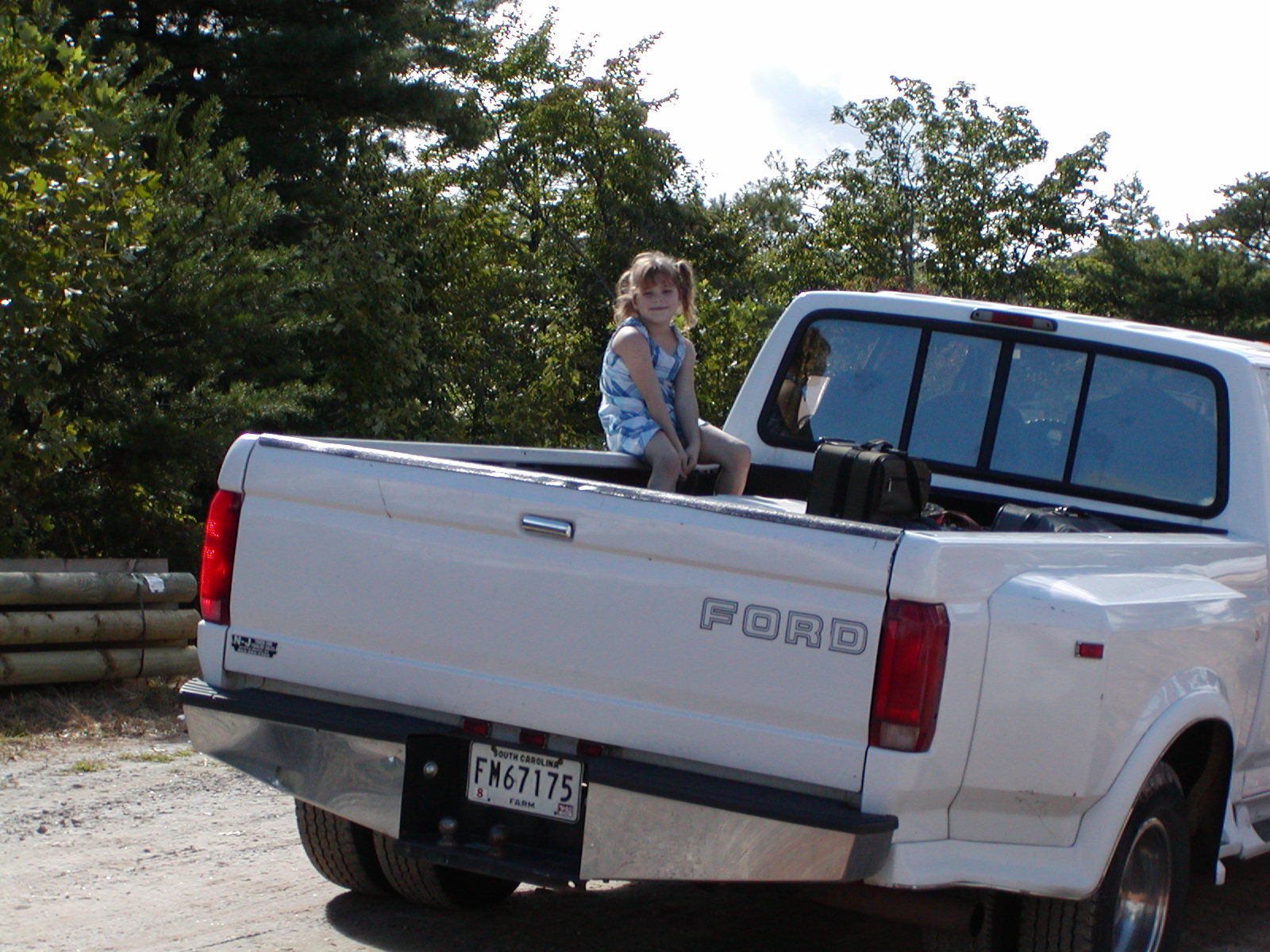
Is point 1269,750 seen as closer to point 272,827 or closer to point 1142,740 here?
point 1142,740

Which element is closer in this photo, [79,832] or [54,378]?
[79,832]

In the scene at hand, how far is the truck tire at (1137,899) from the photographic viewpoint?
3.45 metres

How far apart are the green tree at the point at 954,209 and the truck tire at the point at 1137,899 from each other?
23.6 metres

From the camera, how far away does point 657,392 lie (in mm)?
5625

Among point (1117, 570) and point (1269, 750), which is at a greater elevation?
point (1117, 570)

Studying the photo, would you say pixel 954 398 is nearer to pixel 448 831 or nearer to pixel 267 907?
pixel 448 831

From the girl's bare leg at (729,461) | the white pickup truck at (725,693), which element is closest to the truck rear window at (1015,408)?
the girl's bare leg at (729,461)

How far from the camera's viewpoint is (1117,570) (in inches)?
143

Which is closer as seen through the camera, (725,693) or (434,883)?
(725,693)

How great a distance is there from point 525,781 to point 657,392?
2438 millimetres

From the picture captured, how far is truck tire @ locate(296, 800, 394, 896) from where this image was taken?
13.9 ft

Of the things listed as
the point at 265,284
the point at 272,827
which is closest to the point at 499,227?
the point at 265,284

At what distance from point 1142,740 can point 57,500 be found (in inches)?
276

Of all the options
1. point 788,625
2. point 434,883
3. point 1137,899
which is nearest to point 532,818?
point 788,625
